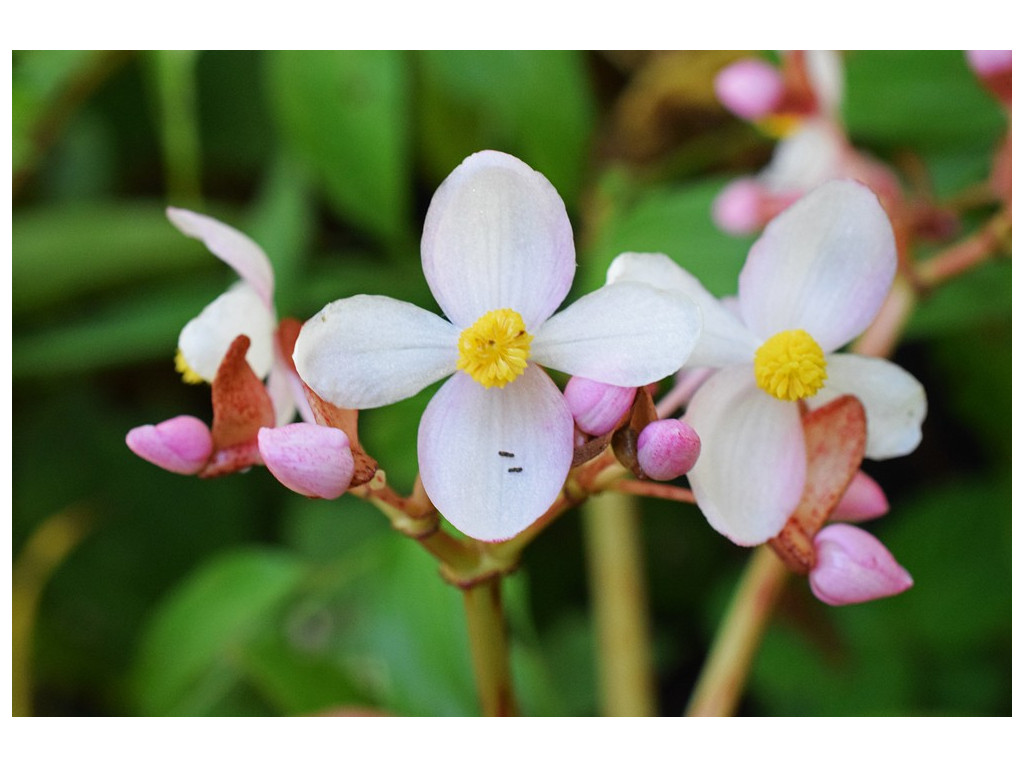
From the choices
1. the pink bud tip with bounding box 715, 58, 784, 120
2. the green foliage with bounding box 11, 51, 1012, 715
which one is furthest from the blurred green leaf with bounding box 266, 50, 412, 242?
the pink bud tip with bounding box 715, 58, 784, 120

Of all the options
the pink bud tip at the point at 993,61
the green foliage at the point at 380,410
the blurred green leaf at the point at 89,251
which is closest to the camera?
the pink bud tip at the point at 993,61

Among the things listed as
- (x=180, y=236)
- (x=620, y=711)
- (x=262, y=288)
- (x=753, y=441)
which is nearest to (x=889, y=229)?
(x=753, y=441)

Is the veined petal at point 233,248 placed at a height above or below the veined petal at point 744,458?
above

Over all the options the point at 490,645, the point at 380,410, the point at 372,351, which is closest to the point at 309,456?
the point at 372,351

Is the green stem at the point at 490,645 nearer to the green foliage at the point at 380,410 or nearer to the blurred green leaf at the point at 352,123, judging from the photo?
the green foliage at the point at 380,410

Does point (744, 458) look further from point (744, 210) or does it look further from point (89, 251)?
point (89, 251)

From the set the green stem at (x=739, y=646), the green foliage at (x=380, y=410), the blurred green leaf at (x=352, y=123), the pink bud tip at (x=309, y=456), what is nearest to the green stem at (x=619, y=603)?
the green foliage at (x=380, y=410)
